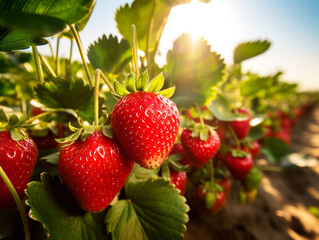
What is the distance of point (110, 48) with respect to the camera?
58 cm

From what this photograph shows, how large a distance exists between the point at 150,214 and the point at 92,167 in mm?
179

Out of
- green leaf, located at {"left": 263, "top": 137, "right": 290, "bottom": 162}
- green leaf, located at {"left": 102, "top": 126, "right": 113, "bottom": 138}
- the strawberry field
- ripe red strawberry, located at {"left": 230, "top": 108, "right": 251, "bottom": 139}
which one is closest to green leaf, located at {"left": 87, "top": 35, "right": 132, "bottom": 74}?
the strawberry field

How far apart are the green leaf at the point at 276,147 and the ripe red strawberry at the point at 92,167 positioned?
1.38m

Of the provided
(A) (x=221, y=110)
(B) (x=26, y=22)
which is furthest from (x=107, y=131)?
(A) (x=221, y=110)

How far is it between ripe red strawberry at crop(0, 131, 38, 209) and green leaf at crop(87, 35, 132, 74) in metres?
0.27

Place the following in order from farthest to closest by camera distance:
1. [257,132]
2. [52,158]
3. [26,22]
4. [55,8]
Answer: [257,132]
[52,158]
[55,8]
[26,22]

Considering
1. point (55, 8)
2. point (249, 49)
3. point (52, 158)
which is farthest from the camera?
point (249, 49)

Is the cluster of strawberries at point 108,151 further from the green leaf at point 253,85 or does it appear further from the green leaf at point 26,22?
the green leaf at point 253,85

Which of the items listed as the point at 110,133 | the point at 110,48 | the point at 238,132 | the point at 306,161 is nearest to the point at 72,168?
the point at 110,133

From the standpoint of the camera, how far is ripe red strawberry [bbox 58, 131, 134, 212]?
0.37m

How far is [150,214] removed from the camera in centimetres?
46

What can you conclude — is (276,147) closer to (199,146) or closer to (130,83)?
(199,146)

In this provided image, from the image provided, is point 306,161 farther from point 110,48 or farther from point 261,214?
point 110,48

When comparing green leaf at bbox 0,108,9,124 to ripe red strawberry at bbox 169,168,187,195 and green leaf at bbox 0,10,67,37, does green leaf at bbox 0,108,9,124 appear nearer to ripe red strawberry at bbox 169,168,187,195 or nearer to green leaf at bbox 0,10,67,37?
green leaf at bbox 0,10,67,37
